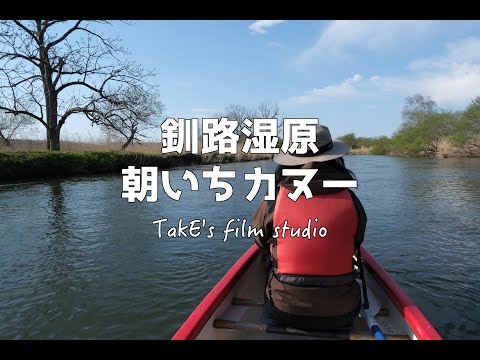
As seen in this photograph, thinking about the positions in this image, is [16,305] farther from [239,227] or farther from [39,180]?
[39,180]

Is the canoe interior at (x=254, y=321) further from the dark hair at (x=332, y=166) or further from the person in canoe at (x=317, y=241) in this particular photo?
the dark hair at (x=332, y=166)

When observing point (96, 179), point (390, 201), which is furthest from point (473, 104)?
point (96, 179)

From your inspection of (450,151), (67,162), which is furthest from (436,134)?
(67,162)

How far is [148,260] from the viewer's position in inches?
239

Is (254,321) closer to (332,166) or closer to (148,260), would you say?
(332,166)

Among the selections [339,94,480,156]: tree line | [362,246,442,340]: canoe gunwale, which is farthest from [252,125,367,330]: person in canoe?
[339,94,480,156]: tree line

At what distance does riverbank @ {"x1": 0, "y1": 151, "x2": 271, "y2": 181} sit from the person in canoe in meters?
15.8

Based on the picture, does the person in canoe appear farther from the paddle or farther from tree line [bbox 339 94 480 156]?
tree line [bbox 339 94 480 156]

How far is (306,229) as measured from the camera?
228 centimetres

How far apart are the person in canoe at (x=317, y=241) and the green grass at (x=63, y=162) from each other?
15780mm

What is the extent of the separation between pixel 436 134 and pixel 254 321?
136 ft

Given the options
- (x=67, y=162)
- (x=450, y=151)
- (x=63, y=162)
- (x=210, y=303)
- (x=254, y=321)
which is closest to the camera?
(x=210, y=303)

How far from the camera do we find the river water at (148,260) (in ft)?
13.6

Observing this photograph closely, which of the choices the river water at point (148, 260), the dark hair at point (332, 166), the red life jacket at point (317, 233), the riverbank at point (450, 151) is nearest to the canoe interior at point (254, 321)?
the red life jacket at point (317, 233)
